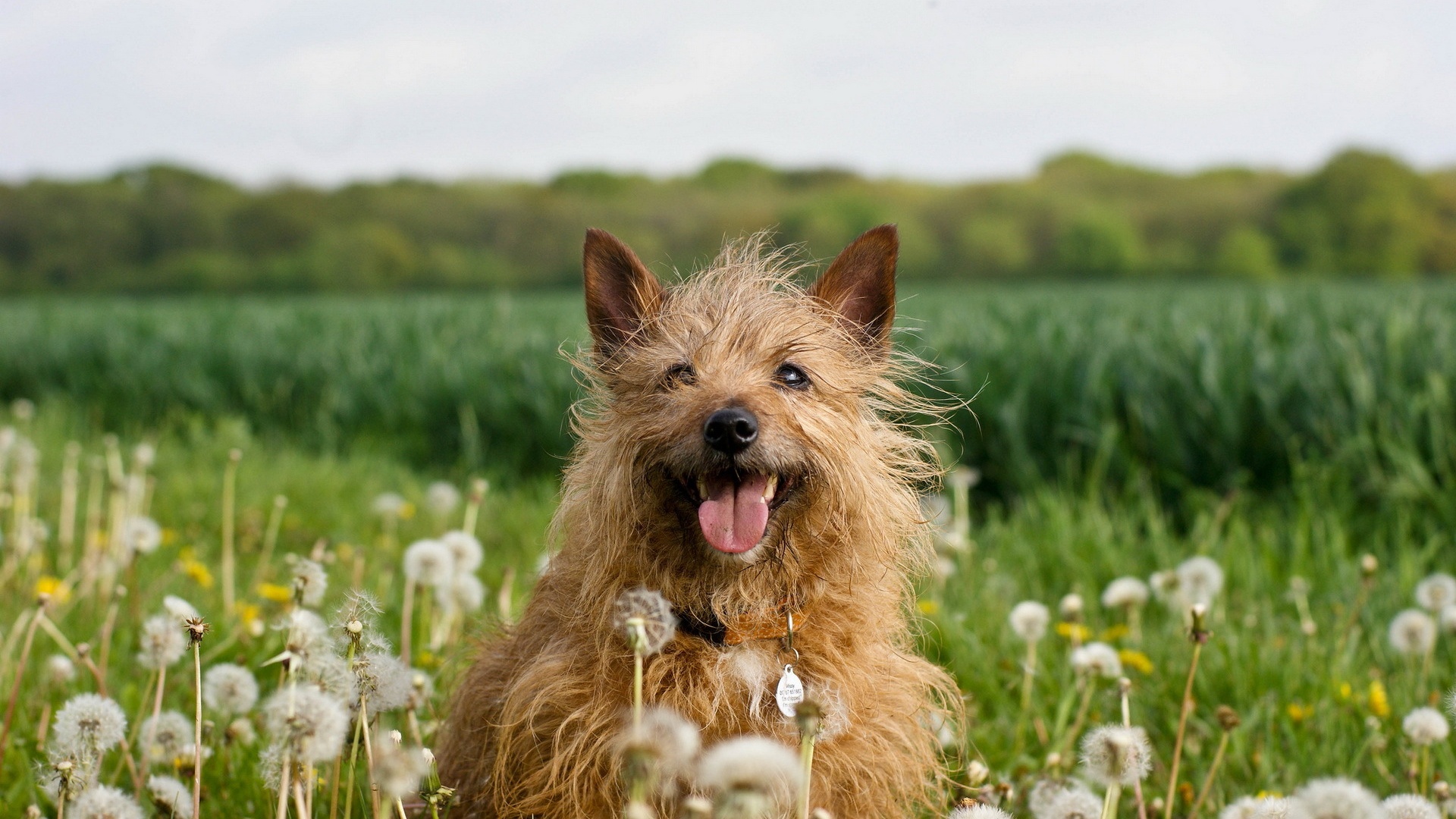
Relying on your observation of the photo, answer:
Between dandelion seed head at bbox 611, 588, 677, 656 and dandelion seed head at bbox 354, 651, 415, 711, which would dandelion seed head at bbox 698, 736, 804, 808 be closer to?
dandelion seed head at bbox 611, 588, 677, 656

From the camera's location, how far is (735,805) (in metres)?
1.38

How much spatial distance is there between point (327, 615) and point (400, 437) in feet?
16.6

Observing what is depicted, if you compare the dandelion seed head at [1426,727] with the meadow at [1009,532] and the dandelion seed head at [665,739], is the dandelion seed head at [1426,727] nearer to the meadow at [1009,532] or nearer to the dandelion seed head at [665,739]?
the meadow at [1009,532]

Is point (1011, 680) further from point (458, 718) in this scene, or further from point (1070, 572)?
point (458, 718)

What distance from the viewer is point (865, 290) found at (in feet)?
9.35

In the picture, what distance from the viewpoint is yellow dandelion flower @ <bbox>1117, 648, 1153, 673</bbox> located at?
13.1 feet

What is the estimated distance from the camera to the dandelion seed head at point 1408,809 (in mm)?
2128

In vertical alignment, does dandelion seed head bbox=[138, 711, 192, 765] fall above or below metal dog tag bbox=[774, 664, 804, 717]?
below

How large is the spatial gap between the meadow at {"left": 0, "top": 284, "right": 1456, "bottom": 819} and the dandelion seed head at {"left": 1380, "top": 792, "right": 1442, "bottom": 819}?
0.02 meters

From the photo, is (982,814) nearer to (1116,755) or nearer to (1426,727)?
(1116,755)

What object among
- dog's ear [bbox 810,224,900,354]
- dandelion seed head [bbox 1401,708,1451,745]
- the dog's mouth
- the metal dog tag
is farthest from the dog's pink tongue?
dandelion seed head [bbox 1401,708,1451,745]

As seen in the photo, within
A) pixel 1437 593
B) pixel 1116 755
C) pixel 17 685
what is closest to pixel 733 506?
pixel 1116 755

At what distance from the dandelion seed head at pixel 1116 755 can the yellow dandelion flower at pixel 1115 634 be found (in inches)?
70.5

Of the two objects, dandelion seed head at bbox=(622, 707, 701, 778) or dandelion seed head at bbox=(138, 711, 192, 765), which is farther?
dandelion seed head at bbox=(138, 711, 192, 765)
